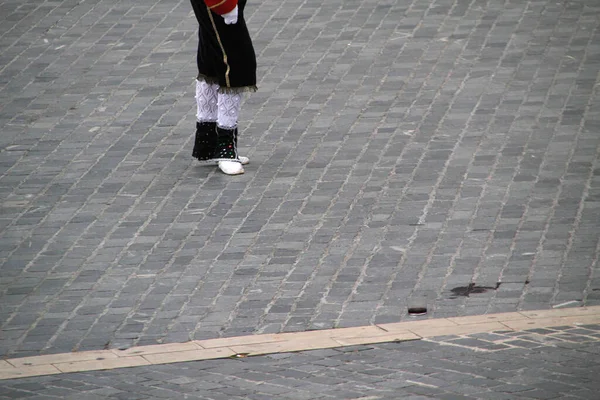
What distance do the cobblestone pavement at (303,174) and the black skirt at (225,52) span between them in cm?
72

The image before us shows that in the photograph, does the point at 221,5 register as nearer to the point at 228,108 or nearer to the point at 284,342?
the point at 228,108

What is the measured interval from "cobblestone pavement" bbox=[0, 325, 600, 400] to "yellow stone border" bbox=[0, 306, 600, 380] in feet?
0.28

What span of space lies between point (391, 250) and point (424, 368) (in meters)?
1.61

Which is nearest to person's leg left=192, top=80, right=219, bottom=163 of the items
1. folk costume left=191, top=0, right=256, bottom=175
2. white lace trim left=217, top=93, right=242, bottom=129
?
folk costume left=191, top=0, right=256, bottom=175

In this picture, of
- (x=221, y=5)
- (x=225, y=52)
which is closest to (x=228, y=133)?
(x=225, y=52)

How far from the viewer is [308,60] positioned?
10914mm

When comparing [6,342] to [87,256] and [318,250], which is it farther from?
→ [318,250]

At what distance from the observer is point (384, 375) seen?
591cm

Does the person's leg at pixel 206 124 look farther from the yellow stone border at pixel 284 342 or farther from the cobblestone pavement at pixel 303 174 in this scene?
the yellow stone border at pixel 284 342

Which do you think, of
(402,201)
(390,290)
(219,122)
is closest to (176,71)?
(219,122)

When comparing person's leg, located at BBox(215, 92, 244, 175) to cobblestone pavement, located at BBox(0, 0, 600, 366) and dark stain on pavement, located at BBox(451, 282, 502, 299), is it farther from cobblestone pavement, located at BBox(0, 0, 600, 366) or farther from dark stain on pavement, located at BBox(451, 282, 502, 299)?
dark stain on pavement, located at BBox(451, 282, 502, 299)

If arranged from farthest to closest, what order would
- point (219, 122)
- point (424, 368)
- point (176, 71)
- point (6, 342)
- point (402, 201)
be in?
point (176, 71) → point (219, 122) → point (402, 201) → point (6, 342) → point (424, 368)

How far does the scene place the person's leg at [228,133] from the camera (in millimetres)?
8680

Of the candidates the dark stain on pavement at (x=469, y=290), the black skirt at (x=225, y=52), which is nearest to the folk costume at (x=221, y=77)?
the black skirt at (x=225, y=52)
